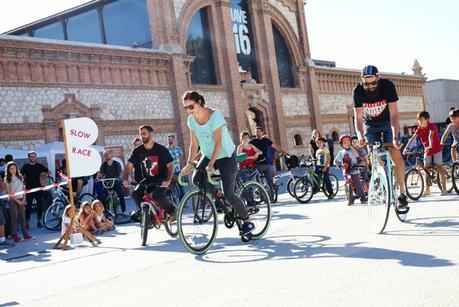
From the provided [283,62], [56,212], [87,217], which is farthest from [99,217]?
[283,62]

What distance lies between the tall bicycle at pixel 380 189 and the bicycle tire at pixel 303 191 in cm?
574

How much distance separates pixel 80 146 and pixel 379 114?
17.6 ft

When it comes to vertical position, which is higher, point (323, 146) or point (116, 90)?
point (116, 90)

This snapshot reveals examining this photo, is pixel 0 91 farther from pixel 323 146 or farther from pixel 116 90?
pixel 323 146

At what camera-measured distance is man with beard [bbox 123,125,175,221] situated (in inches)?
316

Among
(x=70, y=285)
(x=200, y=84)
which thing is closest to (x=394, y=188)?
(x=70, y=285)

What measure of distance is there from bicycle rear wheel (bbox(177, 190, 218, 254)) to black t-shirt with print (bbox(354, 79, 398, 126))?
7.39 ft

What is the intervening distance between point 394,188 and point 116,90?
18.2m

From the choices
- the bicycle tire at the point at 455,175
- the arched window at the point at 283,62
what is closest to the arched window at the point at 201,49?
the arched window at the point at 283,62

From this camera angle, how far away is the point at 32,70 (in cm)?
2042

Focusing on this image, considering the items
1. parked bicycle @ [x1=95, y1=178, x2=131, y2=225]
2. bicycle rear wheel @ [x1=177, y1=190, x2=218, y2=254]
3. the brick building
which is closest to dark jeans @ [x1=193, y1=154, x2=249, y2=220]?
bicycle rear wheel @ [x1=177, y1=190, x2=218, y2=254]

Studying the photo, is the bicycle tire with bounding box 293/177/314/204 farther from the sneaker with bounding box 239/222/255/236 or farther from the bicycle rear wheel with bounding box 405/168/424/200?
the sneaker with bounding box 239/222/255/236

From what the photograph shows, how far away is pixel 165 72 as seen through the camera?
26.0 meters

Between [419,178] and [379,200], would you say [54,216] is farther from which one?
[379,200]
